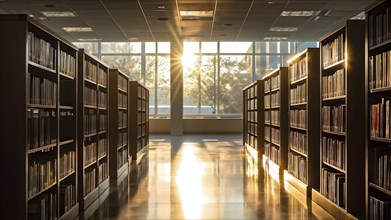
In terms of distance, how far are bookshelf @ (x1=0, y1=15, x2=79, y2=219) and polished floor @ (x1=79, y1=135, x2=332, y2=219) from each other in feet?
2.93

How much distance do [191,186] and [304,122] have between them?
197cm

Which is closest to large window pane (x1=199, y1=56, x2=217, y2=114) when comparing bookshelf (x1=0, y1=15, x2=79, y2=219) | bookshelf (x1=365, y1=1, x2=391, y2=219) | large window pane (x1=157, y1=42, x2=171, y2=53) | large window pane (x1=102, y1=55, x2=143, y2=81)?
large window pane (x1=157, y1=42, x2=171, y2=53)

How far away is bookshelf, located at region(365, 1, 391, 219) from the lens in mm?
3389

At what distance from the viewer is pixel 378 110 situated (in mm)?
3510

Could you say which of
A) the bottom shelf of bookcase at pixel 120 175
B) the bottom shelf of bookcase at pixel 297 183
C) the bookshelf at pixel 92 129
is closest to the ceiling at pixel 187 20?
the bottom shelf of bookcase at pixel 120 175

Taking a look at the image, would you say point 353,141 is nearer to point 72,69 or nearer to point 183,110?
point 72,69

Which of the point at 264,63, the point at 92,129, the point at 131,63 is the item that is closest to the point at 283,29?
the point at 264,63

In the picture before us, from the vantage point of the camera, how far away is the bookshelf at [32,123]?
10.4ft

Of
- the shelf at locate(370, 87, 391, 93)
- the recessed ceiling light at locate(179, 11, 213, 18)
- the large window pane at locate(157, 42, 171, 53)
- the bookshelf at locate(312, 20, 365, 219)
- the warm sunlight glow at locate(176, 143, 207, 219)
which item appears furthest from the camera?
the large window pane at locate(157, 42, 171, 53)

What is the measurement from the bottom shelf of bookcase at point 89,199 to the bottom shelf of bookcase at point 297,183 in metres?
2.71

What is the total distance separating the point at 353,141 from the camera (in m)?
4.23

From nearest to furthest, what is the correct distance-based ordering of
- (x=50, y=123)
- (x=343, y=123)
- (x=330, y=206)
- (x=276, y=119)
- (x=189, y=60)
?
(x=50, y=123), (x=343, y=123), (x=330, y=206), (x=276, y=119), (x=189, y=60)

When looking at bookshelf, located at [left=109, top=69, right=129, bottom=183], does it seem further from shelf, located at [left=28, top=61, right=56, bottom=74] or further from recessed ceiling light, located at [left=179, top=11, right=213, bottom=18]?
recessed ceiling light, located at [left=179, top=11, right=213, bottom=18]

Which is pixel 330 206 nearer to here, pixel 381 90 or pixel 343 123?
pixel 343 123
